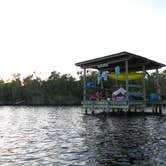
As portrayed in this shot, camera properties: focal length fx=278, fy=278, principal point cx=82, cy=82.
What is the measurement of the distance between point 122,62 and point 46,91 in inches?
3193

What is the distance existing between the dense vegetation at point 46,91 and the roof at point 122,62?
2530 inches

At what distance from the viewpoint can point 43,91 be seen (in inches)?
4456

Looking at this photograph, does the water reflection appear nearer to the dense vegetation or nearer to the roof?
the roof

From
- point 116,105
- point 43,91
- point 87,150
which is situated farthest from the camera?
point 43,91

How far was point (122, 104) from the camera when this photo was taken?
3253cm

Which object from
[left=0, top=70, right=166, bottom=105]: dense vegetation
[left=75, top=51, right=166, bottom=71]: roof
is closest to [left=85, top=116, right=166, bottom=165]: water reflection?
[left=75, top=51, right=166, bottom=71]: roof

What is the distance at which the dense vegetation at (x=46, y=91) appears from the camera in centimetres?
10688

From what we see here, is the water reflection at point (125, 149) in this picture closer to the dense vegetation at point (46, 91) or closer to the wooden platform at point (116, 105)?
the wooden platform at point (116, 105)

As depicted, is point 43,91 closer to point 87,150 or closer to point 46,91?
point 46,91

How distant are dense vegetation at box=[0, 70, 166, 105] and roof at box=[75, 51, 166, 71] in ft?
211

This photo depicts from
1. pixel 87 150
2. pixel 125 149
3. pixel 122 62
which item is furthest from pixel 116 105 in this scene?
pixel 87 150

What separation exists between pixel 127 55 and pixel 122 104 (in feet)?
18.8

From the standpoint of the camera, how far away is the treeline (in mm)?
107375

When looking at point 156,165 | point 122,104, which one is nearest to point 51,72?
point 122,104
